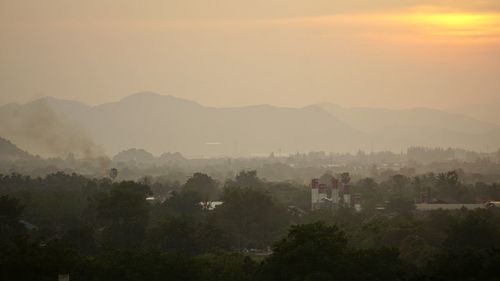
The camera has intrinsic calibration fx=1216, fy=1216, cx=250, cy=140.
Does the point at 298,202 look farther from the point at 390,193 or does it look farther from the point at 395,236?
the point at 395,236

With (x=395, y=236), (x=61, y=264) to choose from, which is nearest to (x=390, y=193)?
(x=395, y=236)

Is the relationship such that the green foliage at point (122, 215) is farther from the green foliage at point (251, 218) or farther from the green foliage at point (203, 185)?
the green foliage at point (203, 185)

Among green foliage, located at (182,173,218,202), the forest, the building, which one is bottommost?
the forest

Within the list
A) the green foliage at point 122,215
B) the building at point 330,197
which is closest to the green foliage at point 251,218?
the green foliage at point 122,215

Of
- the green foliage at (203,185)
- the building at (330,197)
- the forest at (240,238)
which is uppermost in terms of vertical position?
the green foliage at (203,185)

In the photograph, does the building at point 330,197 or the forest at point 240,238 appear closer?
the forest at point 240,238

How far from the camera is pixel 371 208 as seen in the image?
286ft

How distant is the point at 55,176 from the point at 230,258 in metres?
71.2

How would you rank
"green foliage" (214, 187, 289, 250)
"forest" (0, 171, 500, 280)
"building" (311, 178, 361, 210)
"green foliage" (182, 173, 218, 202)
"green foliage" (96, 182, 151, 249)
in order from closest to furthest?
1. "forest" (0, 171, 500, 280)
2. "green foliage" (96, 182, 151, 249)
3. "green foliage" (214, 187, 289, 250)
4. "building" (311, 178, 361, 210)
5. "green foliage" (182, 173, 218, 202)

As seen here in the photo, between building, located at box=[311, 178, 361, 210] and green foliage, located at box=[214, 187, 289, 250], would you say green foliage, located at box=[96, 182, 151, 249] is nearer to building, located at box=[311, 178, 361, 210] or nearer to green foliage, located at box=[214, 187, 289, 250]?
green foliage, located at box=[214, 187, 289, 250]

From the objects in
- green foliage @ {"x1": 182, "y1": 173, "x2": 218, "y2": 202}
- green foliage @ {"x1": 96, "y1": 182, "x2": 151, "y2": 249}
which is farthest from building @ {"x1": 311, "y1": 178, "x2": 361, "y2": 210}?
green foliage @ {"x1": 96, "y1": 182, "x2": 151, "y2": 249}

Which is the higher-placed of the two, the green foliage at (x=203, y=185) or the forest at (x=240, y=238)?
the green foliage at (x=203, y=185)

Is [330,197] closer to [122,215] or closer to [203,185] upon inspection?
[203,185]

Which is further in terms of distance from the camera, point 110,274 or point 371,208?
point 371,208
